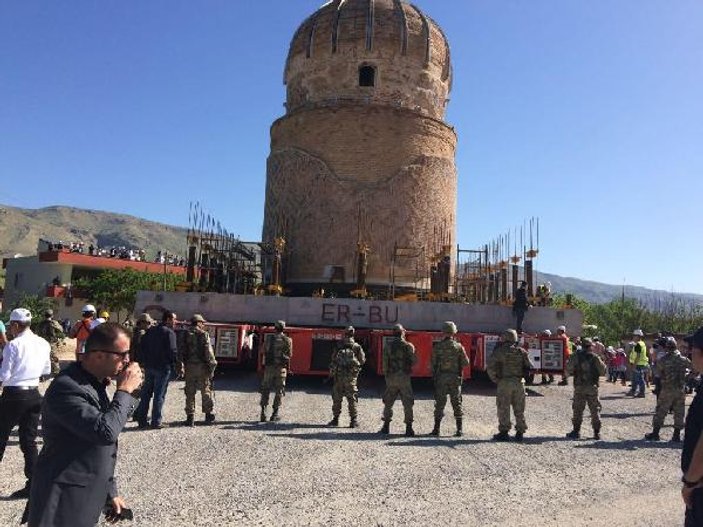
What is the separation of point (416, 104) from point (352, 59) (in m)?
2.94

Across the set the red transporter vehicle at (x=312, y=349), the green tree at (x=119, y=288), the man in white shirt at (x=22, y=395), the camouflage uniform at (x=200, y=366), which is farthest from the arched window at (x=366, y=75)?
the green tree at (x=119, y=288)

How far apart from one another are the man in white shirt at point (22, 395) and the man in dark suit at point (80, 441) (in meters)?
2.94

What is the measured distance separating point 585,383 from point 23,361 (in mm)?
7814

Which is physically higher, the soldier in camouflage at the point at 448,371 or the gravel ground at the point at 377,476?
the soldier in camouflage at the point at 448,371

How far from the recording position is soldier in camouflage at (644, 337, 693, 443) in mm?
9016

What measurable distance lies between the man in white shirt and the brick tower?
1363cm

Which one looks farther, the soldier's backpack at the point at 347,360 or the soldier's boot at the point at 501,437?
the soldier's backpack at the point at 347,360

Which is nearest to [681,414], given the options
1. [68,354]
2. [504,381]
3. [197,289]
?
[504,381]

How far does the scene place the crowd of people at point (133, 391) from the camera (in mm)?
2613

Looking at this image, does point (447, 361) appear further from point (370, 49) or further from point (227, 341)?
point (370, 49)

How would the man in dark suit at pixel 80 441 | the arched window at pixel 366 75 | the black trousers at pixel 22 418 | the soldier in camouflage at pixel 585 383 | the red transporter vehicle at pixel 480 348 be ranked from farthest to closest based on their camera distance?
the arched window at pixel 366 75 < the red transporter vehicle at pixel 480 348 < the soldier in camouflage at pixel 585 383 < the black trousers at pixel 22 418 < the man in dark suit at pixel 80 441

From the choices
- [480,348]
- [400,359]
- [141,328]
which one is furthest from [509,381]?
[141,328]

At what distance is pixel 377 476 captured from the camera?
6098 mm

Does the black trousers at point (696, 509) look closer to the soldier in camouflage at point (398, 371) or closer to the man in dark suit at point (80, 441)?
the man in dark suit at point (80, 441)
